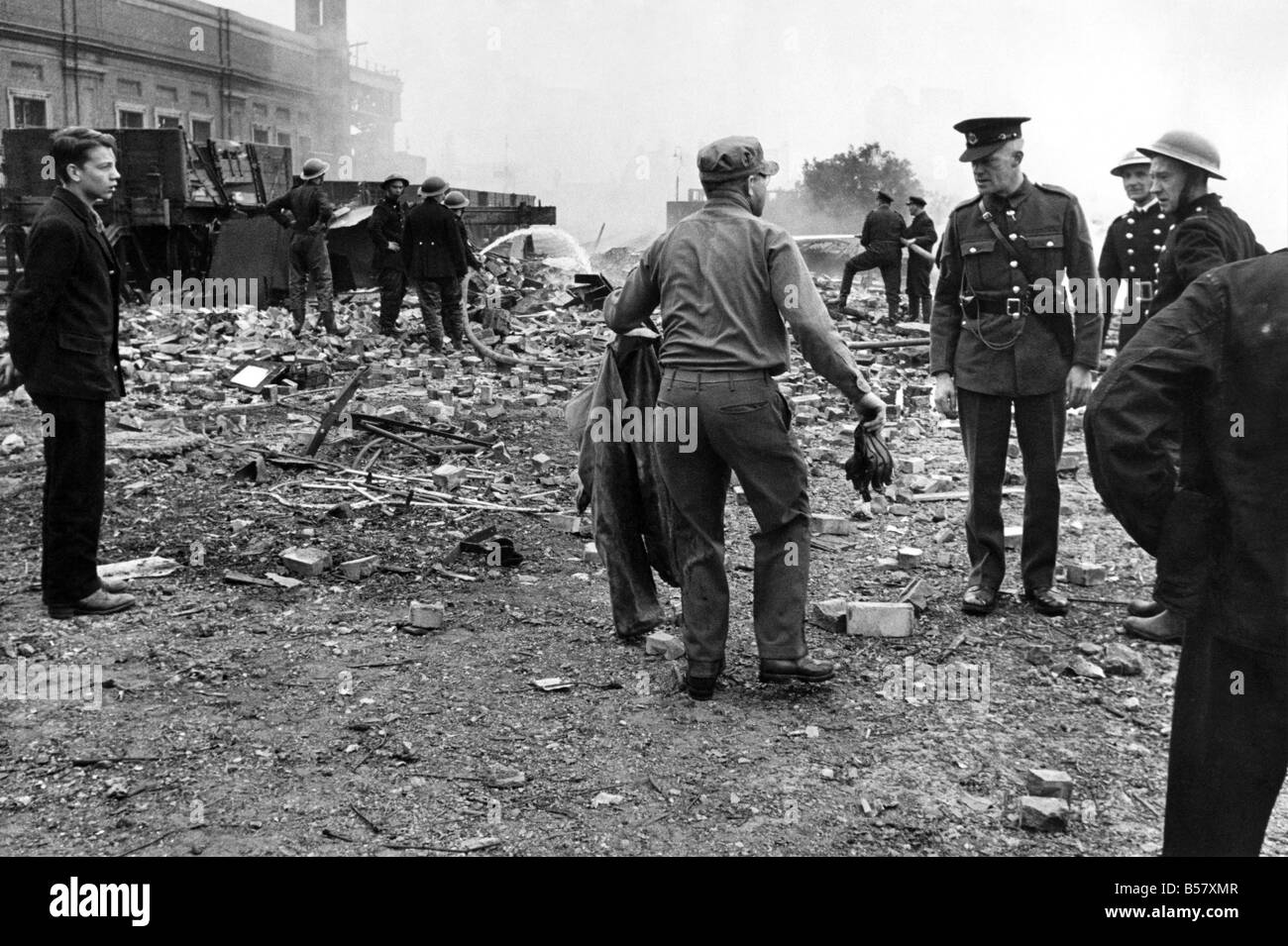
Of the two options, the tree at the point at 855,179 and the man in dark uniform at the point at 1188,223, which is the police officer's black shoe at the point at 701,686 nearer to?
the man in dark uniform at the point at 1188,223

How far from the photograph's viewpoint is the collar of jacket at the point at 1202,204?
4.52 meters

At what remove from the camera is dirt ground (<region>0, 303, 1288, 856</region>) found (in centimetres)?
312

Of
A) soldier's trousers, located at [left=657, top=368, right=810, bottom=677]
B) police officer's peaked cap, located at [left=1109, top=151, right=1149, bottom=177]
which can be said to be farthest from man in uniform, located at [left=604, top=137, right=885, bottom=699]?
police officer's peaked cap, located at [left=1109, top=151, right=1149, bottom=177]

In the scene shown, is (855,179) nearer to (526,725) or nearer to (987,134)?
(987,134)

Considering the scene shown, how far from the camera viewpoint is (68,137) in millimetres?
4688

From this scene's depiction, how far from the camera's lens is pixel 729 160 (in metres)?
3.94

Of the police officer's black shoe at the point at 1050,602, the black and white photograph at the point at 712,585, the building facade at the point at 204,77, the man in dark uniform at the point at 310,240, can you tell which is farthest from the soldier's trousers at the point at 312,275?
the building facade at the point at 204,77

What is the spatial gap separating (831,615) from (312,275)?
10.0 m

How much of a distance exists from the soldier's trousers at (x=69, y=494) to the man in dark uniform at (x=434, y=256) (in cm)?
790

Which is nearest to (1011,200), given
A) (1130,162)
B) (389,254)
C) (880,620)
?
(880,620)

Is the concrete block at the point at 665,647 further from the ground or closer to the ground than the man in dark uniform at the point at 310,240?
closer to the ground

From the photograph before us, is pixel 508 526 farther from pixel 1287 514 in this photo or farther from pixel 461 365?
pixel 461 365

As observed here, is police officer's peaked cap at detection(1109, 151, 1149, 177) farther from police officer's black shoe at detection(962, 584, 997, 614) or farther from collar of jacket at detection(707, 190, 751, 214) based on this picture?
collar of jacket at detection(707, 190, 751, 214)

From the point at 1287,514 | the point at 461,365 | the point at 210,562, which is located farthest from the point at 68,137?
the point at 461,365
